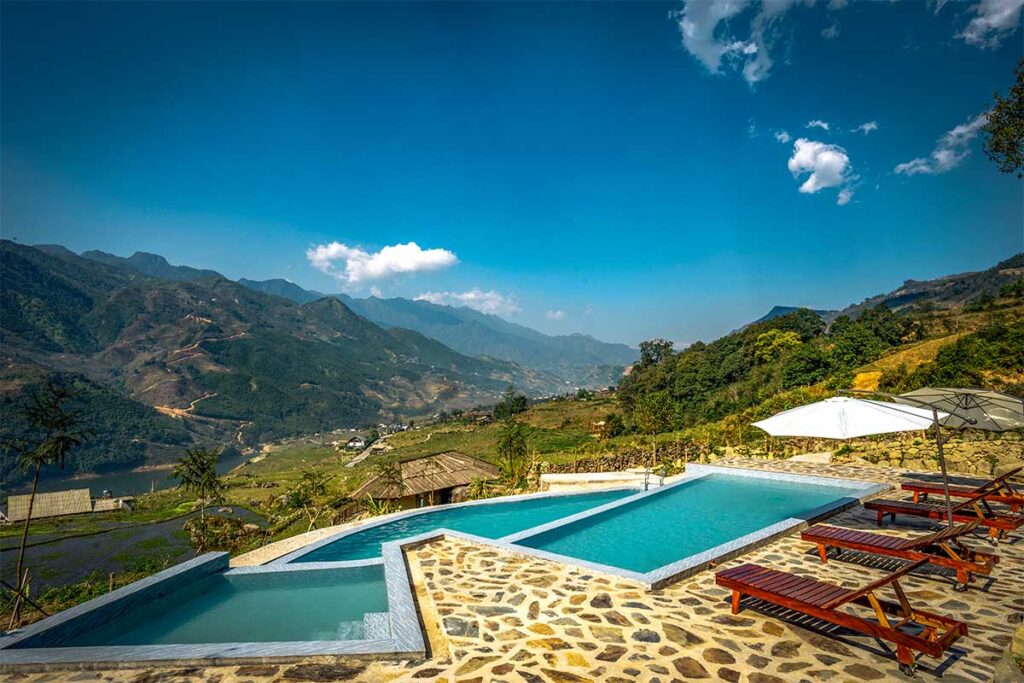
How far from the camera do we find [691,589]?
17.5 feet

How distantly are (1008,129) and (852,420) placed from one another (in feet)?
31.7

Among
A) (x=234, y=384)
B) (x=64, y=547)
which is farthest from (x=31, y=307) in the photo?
(x=64, y=547)

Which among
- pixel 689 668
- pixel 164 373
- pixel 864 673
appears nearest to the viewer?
pixel 864 673

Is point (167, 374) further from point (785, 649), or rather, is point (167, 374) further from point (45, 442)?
point (785, 649)

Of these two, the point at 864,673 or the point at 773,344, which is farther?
the point at 773,344

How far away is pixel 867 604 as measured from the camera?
4.14 meters

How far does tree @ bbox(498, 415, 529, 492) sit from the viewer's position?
16297mm

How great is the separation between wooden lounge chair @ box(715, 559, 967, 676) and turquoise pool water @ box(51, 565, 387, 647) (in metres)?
4.42

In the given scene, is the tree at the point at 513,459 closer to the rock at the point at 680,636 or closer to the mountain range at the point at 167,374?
the rock at the point at 680,636

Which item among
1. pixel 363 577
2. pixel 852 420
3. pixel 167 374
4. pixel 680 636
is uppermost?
pixel 167 374

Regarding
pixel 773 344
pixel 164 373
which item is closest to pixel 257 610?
pixel 773 344

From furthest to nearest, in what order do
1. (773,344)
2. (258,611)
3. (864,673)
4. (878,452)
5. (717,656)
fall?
1. (773,344)
2. (878,452)
3. (258,611)
4. (717,656)
5. (864,673)

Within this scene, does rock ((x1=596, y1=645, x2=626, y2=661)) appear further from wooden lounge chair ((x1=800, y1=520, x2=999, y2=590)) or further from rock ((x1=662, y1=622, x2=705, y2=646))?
wooden lounge chair ((x1=800, y1=520, x2=999, y2=590))

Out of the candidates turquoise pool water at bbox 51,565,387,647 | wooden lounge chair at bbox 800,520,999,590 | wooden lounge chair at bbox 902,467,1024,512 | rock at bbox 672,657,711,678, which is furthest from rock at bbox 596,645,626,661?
wooden lounge chair at bbox 902,467,1024,512
